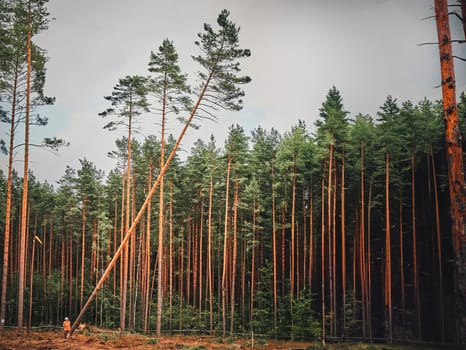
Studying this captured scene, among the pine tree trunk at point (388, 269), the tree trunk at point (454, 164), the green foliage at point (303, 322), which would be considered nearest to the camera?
the tree trunk at point (454, 164)

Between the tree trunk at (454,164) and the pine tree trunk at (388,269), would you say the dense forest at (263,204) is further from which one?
the tree trunk at (454,164)

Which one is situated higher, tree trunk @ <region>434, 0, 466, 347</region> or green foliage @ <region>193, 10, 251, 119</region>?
green foliage @ <region>193, 10, 251, 119</region>

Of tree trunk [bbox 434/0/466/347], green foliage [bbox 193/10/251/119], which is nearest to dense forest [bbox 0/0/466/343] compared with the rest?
green foliage [bbox 193/10/251/119]

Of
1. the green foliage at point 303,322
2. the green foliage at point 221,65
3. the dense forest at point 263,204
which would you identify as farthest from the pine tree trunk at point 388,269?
the green foliage at point 221,65

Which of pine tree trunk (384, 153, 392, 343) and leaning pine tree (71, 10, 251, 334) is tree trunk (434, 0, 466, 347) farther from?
pine tree trunk (384, 153, 392, 343)

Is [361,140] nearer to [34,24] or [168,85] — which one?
[168,85]

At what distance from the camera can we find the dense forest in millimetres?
19766

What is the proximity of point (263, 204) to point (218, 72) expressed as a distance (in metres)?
17.7

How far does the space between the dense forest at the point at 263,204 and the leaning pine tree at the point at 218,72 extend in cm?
6

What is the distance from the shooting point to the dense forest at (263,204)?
19766 millimetres

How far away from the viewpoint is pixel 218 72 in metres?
19.1

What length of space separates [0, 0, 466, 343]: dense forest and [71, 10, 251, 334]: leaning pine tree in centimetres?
6

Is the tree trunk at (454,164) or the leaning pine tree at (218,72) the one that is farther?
the leaning pine tree at (218,72)

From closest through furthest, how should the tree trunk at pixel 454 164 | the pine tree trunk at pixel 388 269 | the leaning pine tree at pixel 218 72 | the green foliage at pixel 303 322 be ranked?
the tree trunk at pixel 454 164 → the leaning pine tree at pixel 218 72 → the pine tree trunk at pixel 388 269 → the green foliage at pixel 303 322
